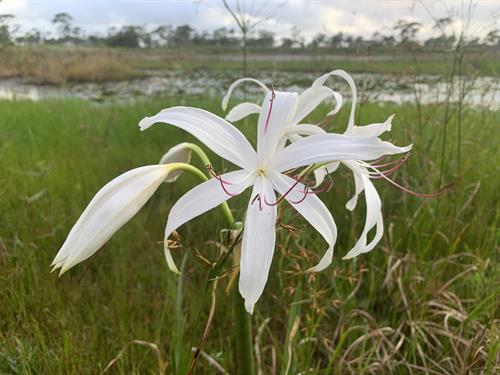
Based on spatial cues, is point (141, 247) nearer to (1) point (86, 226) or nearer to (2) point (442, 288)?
(2) point (442, 288)

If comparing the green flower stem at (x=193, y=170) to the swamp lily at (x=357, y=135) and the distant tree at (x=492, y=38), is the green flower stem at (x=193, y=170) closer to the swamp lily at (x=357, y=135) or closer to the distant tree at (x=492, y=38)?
the swamp lily at (x=357, y=135)

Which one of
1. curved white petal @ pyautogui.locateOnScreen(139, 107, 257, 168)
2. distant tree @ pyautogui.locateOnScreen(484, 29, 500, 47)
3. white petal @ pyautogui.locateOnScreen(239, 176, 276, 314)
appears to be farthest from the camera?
distant tree @ pyautogui.locateOnScreen(484, 29, 500, 47)

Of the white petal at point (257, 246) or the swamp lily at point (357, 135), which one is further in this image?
the swamp lily at point (357, 135)

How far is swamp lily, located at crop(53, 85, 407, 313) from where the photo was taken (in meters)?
0.80

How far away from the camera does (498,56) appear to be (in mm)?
3156

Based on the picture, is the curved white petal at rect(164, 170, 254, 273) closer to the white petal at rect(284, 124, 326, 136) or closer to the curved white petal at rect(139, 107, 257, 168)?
the curved white petal at rect(139, 107, 257, 168)

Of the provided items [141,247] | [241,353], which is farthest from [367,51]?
[241,353]

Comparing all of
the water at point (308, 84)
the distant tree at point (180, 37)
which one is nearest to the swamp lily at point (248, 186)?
the water at point (308, 84)

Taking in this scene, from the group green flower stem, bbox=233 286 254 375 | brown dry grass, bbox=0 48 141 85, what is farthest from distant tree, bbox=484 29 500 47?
brown dry grass, bbox=0 48 141 85

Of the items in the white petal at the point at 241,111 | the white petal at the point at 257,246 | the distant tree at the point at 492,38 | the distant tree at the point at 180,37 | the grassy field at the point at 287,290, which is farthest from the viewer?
the distant tree at the point at 180,37

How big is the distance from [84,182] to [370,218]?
105 inches

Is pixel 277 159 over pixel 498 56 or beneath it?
beneath

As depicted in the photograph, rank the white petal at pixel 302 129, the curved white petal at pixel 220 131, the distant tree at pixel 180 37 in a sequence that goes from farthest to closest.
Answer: the distant tree at pixel 180 37
the white petal at pixel 302 129
the curved white petal at pixel 220 131

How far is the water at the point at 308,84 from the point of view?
293cm
